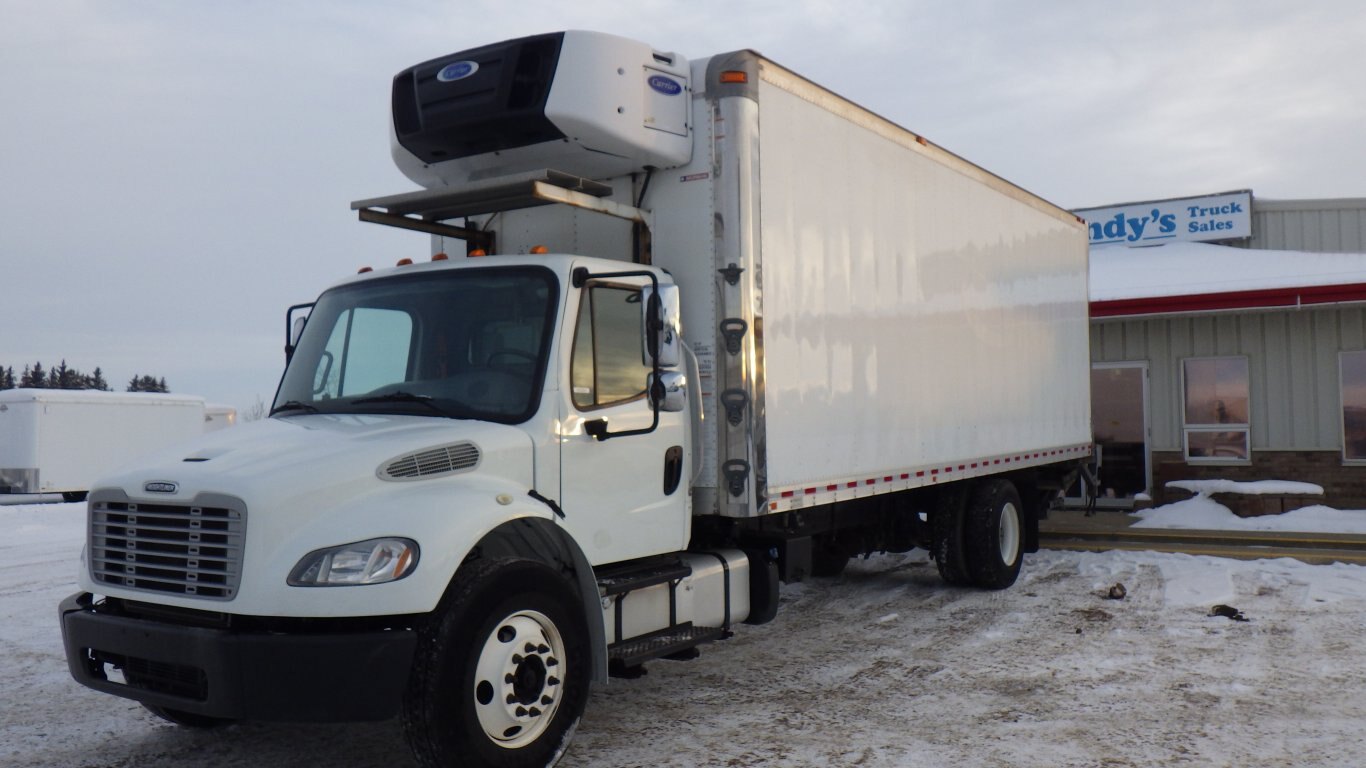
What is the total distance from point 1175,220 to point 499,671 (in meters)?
18.4

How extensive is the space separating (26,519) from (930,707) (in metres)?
17.7

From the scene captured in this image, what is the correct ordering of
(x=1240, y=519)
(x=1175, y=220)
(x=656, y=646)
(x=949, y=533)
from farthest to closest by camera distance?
(x=1175, y=220)
(x=1240, y=519)
(x=949, y=533)
(x=656, y=646)

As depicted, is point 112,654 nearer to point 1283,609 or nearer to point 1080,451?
point 1283,609

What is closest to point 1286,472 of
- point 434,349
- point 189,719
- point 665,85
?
point 665,85

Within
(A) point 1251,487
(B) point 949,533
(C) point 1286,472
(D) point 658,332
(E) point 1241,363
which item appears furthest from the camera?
(E) point 1241,363

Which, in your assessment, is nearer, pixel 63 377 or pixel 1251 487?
pixel 1251 487

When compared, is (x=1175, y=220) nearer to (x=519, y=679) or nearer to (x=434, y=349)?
(x=434, y=349)

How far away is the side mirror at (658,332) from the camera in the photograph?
5.53 meters

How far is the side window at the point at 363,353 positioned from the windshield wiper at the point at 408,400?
8 centimetres

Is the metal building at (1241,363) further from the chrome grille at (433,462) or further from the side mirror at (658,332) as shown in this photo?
the chrome grille at (433,462)

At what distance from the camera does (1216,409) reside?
16.9m

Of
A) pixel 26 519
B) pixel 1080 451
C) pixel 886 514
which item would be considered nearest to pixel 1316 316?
pixel 1080 451

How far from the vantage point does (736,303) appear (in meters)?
6.52

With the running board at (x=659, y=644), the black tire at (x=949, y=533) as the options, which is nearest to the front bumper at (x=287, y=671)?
the running board at (x=659, y=644)
